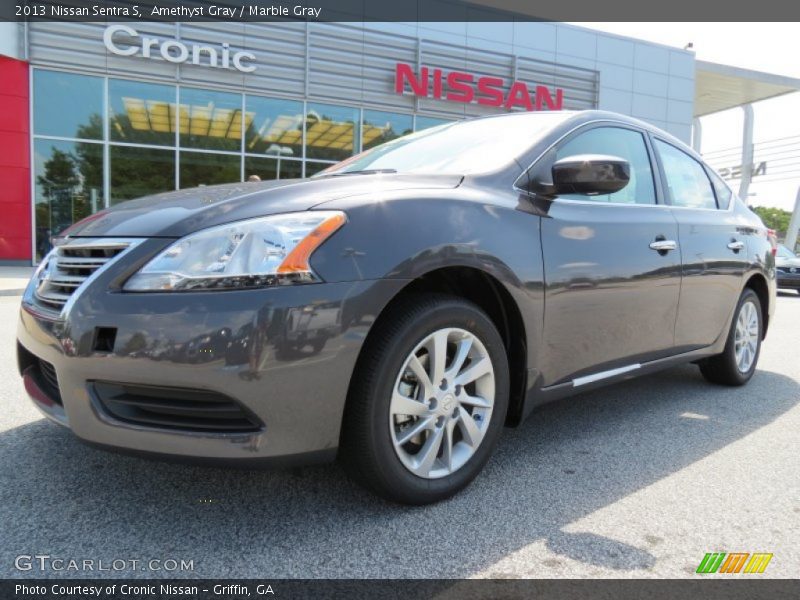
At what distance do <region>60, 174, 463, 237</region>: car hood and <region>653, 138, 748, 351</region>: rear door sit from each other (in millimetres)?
1645

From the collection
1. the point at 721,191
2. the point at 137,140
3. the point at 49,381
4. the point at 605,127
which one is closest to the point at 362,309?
the point at 49,381

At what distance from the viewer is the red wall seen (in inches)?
509

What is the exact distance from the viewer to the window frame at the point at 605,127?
2.57 m

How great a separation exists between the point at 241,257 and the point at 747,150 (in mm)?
34370

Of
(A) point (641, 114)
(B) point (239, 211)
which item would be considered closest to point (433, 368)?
(B) point (239, 211)

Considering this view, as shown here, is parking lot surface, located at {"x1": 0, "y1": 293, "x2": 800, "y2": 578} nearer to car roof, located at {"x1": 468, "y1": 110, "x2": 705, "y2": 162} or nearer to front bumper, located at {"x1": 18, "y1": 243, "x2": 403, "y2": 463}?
front bumper, located at {"x1": 18, "y1": 243, "x2": 403, "y2": 463}

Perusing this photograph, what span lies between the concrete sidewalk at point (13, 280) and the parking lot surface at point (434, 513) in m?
7.00

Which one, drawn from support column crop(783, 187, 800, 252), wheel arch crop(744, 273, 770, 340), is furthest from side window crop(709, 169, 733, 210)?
support column crop(783, 187, 800, 252)

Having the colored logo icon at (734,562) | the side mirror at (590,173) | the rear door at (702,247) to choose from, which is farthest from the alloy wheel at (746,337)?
the colored logo icon at (734,562)

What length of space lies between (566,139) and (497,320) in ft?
3.10

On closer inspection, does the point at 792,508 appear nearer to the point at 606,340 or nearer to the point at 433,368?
the point at 606,340

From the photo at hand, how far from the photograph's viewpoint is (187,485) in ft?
7.34

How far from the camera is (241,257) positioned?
181 centimetres

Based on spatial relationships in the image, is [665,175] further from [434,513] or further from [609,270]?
[434,513]
